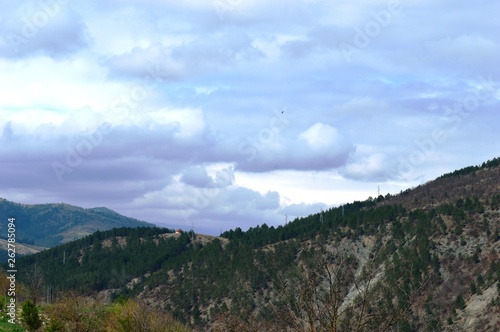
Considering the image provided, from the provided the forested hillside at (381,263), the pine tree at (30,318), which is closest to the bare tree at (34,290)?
the forested hillside at (381,263)

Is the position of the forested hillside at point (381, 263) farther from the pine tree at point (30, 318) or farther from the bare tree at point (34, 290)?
the pine tree at point (30, 318)

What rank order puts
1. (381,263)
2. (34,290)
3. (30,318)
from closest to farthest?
(30,318) → (34,290) → (381,263)

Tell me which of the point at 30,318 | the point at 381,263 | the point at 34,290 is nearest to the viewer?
the point at 30,318

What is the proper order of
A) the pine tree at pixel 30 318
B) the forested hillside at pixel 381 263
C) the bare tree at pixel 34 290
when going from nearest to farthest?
the pine tree at pixel 30 318 < the bare tree at pixel 34 290 < the forested hillside at pixel 381 263

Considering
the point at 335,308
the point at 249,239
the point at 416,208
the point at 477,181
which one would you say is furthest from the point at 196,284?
the point at 335,308

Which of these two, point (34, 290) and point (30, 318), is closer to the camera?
point (30, 318)

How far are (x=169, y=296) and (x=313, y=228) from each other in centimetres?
4180

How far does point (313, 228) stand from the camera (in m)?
171

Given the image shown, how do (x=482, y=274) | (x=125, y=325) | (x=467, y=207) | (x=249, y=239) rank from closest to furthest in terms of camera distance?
(x=125, y=325) → (x=482, y=274) → (x=467, y=207) → (x=249, y=239)

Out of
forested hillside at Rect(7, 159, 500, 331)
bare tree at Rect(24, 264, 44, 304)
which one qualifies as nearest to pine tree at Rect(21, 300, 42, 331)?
bare tree at Rect(24, 264, 44, 304)

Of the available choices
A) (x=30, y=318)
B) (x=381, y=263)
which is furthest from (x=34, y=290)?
(x=381, y=263)

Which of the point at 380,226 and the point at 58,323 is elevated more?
the point at 380,226

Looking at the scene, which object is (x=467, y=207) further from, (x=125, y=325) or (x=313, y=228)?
(x=125, y=325)

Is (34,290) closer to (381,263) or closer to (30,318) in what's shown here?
(30,318)
